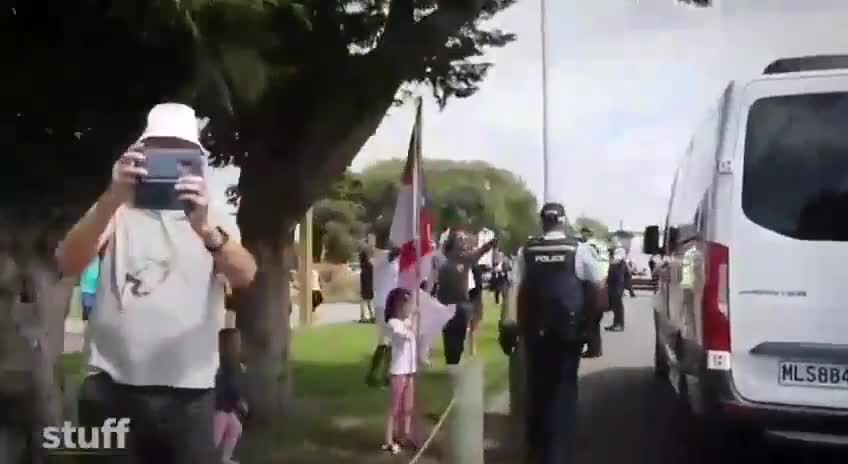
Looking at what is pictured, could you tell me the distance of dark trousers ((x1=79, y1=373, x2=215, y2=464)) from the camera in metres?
2.70

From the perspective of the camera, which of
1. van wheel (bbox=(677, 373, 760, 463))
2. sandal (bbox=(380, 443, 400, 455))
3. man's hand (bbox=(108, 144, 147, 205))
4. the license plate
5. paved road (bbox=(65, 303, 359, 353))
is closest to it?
man's hand (bbox=(108, 144, 147, 205))

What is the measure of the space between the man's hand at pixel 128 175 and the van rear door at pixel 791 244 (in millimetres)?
1558

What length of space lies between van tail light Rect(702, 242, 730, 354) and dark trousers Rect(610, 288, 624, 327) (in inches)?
10.9

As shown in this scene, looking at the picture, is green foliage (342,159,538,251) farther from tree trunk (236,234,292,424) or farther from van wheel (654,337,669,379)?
van wheel (654,337,669,379)

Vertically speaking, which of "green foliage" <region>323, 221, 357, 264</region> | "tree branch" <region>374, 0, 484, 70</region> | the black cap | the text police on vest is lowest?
the text police on vest

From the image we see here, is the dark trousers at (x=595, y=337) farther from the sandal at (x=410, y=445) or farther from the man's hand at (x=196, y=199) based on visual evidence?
the man's hand at (x=196, y=199)

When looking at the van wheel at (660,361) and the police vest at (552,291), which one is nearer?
the police vest at (552,291)

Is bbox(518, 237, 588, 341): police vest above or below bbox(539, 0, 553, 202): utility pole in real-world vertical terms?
below

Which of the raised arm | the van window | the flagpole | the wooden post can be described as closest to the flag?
the flagpole

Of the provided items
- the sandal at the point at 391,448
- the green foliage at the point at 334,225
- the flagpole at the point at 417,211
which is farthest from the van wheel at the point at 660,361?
the green foliage at the point at 334,225

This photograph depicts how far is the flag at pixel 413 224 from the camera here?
310cm

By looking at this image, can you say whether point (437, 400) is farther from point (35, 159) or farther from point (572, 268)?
point (35, 159)

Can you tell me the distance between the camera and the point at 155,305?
2.76m

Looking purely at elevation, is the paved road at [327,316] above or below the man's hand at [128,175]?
below
